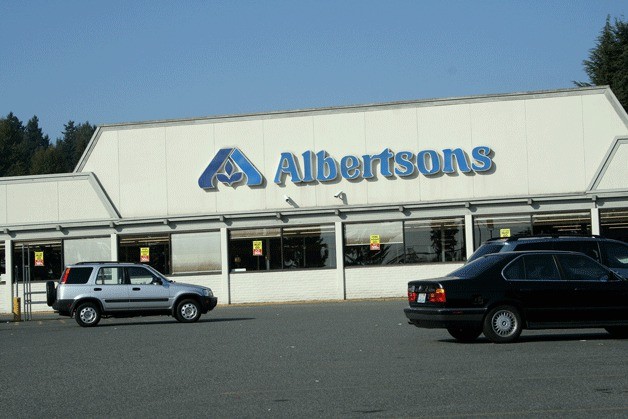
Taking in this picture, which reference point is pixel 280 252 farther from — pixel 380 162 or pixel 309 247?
pixel 380 162

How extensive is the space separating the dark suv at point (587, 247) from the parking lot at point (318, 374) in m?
1.40

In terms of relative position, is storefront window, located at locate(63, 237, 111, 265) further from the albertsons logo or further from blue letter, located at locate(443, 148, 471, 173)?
blue letter, located at locate(443, 148, 471, 173)

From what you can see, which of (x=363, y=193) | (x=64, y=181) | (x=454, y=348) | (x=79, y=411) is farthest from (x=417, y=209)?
(x=79, y=411)

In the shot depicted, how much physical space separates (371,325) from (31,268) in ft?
73.1

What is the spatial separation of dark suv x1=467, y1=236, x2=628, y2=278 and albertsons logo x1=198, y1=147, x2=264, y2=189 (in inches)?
832

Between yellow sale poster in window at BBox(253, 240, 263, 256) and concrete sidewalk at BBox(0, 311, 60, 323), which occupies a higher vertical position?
yellow sale poster in window at BBox(253, 240, 263, 256)

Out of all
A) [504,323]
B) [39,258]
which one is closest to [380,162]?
[39,258]

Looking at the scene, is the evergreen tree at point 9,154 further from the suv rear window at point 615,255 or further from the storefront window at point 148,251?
the suv rear window at point 615,255

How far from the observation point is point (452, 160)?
133 ft

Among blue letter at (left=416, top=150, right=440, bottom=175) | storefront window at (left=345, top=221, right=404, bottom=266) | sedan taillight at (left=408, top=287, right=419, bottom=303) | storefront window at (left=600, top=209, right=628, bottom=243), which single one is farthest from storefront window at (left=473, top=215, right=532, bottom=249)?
sedan taillight at (left=408, top=287, right=419, bottom=303)

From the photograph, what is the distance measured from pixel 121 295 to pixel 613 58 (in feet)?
176

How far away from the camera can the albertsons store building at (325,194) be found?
39.8 meters

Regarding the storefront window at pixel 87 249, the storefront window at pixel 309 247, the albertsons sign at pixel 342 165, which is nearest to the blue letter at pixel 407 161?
the albertsons sign at pixel 342 165

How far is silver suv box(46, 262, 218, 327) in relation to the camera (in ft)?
97.9
